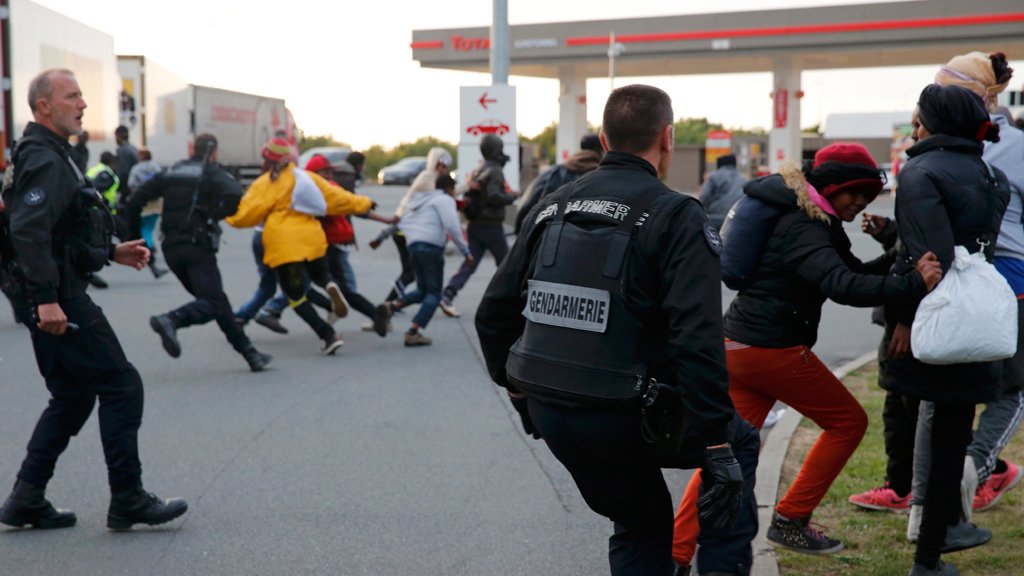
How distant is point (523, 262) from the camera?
115 inches

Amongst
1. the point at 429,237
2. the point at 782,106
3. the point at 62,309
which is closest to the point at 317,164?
the point at 429,237

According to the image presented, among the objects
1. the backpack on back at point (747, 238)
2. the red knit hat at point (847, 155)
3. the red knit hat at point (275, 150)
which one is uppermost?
the red knit hat at point (275, 150)

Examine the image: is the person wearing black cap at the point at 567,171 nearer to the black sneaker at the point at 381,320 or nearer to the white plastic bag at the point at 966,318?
the black sneaker at the point at 381,320

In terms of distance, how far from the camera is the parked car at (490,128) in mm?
15164

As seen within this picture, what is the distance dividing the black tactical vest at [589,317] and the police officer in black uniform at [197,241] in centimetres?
575

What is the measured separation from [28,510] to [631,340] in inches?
126

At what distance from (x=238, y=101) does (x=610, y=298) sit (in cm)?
3259

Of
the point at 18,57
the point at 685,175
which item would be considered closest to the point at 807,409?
the point at 18,57

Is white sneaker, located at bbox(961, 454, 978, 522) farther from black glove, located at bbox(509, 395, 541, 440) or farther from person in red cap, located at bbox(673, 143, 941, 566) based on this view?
black glove, located at bbox(509, 395, 541, 440)

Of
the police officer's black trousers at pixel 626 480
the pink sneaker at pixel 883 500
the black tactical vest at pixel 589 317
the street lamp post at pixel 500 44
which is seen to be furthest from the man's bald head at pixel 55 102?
the street lamp post at pixel 500 44

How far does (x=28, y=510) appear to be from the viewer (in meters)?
4.38

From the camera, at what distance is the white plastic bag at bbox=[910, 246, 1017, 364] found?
3.51 meters

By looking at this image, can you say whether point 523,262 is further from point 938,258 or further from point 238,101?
point 238,101

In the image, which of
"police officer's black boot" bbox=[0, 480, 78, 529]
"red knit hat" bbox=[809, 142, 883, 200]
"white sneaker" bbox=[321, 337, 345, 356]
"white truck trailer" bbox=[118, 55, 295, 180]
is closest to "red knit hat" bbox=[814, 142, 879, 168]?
"red knit hat" bbox=[809, 142, 883, 200]
